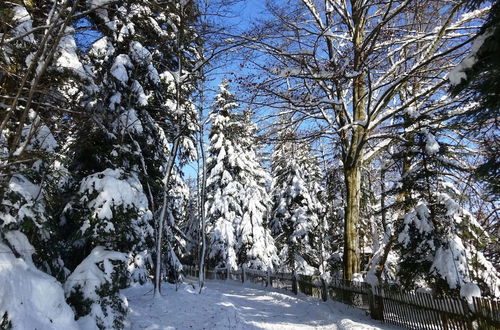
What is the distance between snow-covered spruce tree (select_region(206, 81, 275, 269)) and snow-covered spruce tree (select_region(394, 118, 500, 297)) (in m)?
16.5

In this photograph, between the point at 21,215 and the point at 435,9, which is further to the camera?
the point at 435,9

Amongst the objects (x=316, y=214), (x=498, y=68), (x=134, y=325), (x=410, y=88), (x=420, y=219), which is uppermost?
(x=410, y=88)

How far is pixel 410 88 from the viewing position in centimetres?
1389

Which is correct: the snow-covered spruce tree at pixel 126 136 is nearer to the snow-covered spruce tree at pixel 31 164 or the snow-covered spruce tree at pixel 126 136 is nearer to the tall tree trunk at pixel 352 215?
the snow-covered spruce tree at pixel 31 164

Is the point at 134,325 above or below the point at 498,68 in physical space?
below

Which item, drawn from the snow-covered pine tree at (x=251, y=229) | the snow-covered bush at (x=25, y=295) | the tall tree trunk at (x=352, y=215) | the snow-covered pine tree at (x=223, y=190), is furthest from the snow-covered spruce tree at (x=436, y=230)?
the snow-covered pine tree at (x=223, y=190)

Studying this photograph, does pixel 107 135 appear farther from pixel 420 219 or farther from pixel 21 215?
pixel 420 219

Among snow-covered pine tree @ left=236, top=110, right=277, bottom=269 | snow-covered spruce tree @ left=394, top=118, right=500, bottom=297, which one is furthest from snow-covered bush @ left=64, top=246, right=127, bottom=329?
snow-covered pine tree @ left=236, top=110, right=277, bottom=269

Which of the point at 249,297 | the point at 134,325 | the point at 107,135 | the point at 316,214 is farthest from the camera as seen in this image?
the point at 316,214

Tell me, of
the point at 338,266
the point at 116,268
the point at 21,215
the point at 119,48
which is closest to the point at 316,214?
the point at 338,266

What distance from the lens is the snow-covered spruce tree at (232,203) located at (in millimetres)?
24891

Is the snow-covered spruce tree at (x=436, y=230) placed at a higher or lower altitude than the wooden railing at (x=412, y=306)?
higher

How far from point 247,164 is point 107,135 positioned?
1837 centimetres

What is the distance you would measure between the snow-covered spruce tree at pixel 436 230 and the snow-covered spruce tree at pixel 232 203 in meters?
16.5
